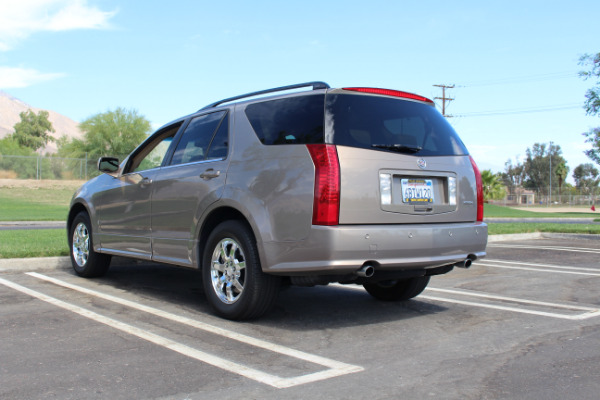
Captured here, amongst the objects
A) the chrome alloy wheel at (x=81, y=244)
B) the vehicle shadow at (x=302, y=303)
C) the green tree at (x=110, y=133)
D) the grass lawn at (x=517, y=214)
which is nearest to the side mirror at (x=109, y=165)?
the chrome alloy wheel at (x=81, y=244)

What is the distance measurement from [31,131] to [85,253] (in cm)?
11533

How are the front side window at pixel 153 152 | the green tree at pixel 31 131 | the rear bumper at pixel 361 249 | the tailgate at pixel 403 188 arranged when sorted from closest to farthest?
the rear bumper at pixel 361 249, the tailgate at pixel 403 188, the front side window at pixel 153 152, the green tree at pixel 31 131

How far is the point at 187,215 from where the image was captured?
5773mm

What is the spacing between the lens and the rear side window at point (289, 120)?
4828 millimetres

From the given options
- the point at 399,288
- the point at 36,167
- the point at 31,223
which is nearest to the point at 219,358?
the point at 399,288

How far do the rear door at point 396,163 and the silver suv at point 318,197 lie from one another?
10mm

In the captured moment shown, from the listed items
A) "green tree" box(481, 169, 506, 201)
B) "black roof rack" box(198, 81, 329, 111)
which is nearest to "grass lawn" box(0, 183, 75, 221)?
"black roof rack" box(198, 81, 329, 111)

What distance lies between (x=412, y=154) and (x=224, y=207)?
171 centimetres

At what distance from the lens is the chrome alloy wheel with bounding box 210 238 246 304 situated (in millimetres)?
5180

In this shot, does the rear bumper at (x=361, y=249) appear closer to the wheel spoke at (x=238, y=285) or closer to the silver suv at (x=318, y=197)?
the silver suv at (x=318, y=197)

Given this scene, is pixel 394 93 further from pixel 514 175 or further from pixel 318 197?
pixel 514 175

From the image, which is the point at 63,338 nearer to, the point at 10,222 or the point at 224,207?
the point at 224,207

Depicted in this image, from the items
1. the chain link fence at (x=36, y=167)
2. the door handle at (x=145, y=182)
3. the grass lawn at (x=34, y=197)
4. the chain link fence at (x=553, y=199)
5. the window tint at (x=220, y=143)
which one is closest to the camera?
the window tint at (x=220, y=143)

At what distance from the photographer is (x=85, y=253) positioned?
7828mm
